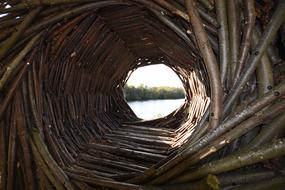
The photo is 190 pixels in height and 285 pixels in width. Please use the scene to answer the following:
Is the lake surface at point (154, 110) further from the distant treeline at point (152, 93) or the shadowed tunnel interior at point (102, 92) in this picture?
the distant treeline at point (152, 93)

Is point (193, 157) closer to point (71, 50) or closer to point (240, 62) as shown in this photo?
point (240, 62)

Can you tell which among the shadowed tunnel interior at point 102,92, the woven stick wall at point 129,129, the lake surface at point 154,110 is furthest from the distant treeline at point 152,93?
the woven stick wall at point 129,129

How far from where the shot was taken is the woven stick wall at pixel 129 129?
14.4 inches

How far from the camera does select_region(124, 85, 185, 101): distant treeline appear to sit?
292 cm

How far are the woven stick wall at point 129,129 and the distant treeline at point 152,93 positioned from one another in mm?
1841

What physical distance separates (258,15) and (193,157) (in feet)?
0.79

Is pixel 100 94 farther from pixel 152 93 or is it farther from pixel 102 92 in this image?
pixel 152 93

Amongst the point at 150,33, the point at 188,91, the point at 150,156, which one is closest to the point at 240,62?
the point at 150,156

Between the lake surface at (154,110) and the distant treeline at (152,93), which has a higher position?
the distant treeline at (152,93)

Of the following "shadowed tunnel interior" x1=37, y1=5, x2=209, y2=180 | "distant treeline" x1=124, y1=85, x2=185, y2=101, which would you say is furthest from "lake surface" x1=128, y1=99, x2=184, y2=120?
"distant treeline" x1=124, y1=85, x2=185, y2=101

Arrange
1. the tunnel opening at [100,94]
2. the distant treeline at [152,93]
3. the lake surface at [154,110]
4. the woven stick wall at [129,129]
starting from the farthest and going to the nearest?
the distant treeline at [152,93] → the lake surface at [154,110] → the tunnel opening at [100,94] → the woven stick wall at [129,129]

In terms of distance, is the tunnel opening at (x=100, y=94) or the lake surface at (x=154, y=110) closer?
the tunnel opening at (x=100, y=94)

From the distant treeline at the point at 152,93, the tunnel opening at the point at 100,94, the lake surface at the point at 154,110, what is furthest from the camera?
the distant treeline at the point at 152,93

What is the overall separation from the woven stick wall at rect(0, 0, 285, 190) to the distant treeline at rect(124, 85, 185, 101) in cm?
184
